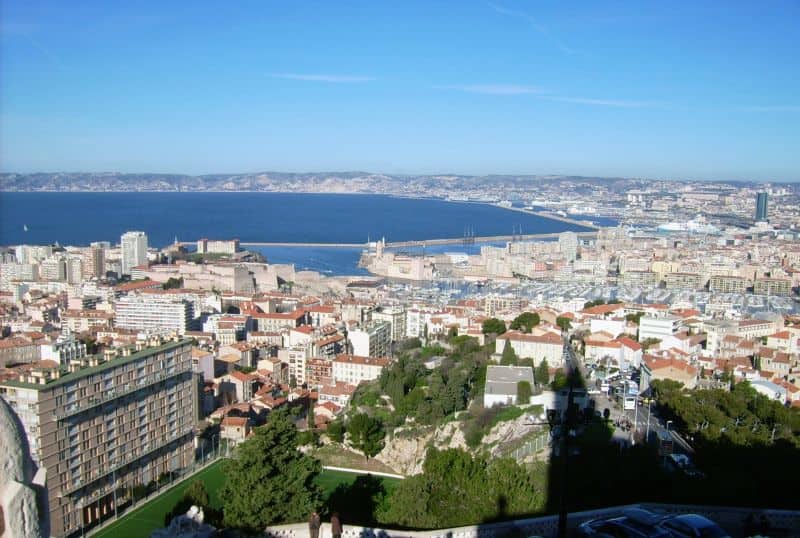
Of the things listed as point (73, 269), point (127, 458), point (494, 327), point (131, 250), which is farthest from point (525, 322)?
point (131, 250)

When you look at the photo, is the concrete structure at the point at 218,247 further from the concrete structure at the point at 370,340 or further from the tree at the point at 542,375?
the tree at the point at 542,375

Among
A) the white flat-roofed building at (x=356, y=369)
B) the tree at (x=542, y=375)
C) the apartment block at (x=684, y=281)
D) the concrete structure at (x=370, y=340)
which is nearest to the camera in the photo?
the tree at (x=542, y=375)

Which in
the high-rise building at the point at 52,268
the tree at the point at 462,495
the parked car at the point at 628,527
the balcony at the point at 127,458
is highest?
the parked car at the point at 628,527

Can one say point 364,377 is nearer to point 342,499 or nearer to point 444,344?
point 444,344

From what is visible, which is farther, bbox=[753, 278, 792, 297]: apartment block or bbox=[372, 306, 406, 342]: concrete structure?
bbox=[753, 278, 792, 297]: apartment block

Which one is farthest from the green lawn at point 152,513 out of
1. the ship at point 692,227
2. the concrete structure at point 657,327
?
the ship at point 692,227

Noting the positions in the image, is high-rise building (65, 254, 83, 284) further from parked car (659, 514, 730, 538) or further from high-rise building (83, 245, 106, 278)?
parked car (659, 514, 730, 538)

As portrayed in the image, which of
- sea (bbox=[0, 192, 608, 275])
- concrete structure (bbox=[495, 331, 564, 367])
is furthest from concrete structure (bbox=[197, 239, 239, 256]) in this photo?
concrete structure (bbox=[495, 331, 564, 367])

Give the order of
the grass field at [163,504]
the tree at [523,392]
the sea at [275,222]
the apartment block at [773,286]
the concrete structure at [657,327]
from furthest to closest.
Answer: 1. the sea at [275,222]
2. the apartment block at [773,286]
3. the concrete structure at [657,327]
4. the tree at [523,392]
5. the grass field at [163,504]
